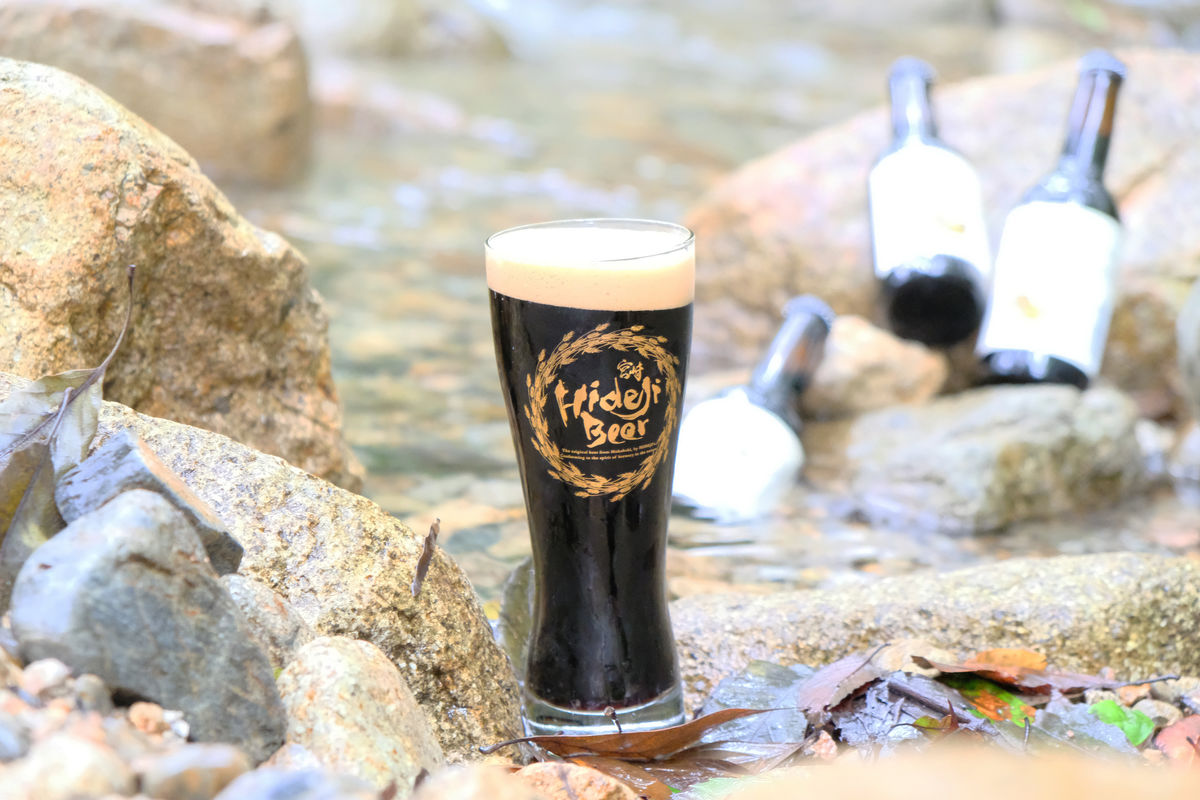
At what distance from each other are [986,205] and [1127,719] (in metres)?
2.97

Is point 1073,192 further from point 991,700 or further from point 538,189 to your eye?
point 538,189

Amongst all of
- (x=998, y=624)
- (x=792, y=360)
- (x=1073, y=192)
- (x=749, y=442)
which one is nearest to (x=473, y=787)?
(x=998, y=624)

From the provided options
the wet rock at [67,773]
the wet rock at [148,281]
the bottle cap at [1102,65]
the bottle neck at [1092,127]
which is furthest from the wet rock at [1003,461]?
the wet rock at [67,773]

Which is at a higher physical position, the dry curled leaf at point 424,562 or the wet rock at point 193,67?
the wet rock at point 193,67

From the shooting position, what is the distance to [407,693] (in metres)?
1.37

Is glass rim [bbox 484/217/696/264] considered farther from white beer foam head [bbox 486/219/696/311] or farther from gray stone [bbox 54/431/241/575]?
gray stone [bbox 54/431/241/575]

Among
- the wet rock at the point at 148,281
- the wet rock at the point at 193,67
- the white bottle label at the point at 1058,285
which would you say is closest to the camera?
the wet rock at the point at 148,281

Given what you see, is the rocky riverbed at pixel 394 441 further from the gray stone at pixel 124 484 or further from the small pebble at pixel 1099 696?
the small pebble at pixel 1099 696

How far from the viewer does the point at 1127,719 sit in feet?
5.74

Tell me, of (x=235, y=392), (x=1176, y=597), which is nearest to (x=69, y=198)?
(x=235, y=392)

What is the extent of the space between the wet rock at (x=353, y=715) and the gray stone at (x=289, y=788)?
→ 0.18 meters

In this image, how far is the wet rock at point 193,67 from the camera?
580 cm

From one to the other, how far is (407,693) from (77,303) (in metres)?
1.03

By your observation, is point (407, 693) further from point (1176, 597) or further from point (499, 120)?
point (499, 120)
